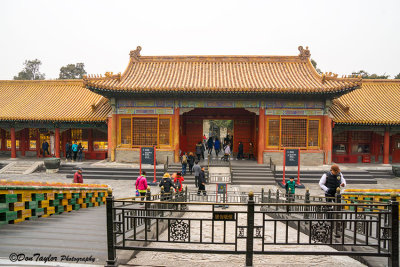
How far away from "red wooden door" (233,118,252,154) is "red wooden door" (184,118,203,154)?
271 centimetres

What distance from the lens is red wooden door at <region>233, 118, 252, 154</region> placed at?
69.3ft

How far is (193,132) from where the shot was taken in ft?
69.4

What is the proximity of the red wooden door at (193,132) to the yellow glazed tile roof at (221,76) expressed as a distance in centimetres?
401

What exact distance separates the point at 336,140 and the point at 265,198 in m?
12.0

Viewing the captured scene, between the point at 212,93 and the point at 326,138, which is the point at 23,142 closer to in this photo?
the point at 212,93

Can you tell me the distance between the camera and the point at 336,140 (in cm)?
2020

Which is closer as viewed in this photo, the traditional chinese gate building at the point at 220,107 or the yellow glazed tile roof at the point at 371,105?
the traditional chinese gate building at the point at 220,107

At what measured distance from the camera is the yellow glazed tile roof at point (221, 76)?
52.8ft

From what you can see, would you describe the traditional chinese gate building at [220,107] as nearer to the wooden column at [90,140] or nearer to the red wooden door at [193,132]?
the wooden column at [90,140]

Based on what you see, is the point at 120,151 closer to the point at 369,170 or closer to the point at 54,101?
the point at 54,101

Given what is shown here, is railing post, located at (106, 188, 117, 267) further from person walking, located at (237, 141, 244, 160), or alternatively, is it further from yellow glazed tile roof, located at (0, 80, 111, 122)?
person walking, located at (237, 141, 244, 160)

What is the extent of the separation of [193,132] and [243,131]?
389 centimetres

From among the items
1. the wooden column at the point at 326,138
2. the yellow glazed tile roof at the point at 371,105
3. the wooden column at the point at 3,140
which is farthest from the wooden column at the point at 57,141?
the yellow glazed tile roof at the point at 371,105

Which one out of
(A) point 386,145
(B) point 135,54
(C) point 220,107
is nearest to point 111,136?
(B) point 135,54
